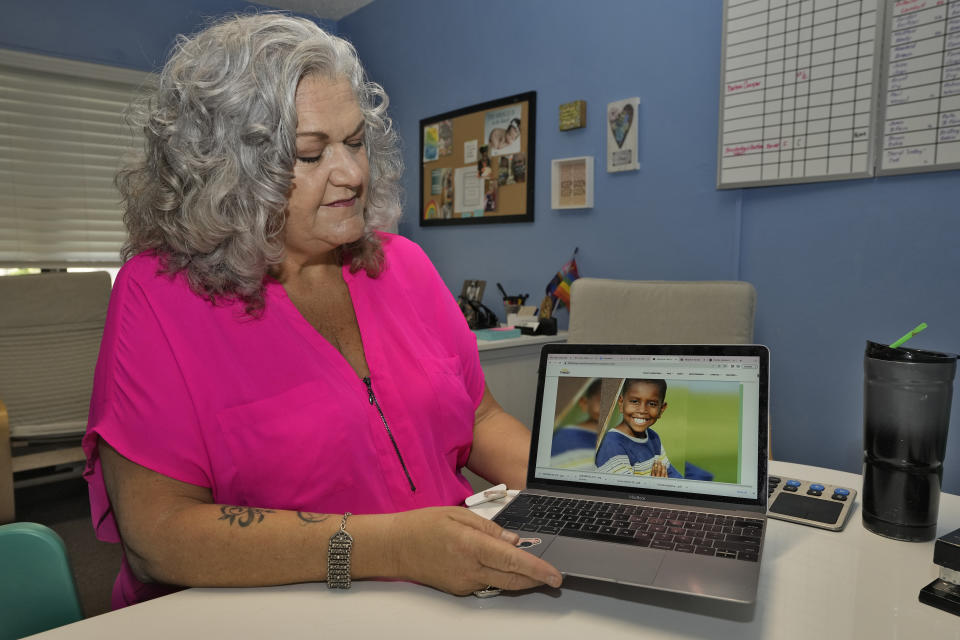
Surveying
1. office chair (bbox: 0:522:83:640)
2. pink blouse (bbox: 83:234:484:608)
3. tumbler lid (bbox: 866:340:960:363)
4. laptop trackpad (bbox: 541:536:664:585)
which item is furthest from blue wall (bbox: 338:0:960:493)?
office chair (bbox: 0:522:83:640)

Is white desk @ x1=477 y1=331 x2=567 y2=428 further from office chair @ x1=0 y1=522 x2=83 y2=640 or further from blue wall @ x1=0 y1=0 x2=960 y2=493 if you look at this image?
office chair @ x1=0 y1=522 x2=83 y2=640

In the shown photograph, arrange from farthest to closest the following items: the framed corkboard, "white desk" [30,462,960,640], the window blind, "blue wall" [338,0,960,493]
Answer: the window blind → the framed corkboard → "blue wall" [338,0,960,493] → "white desk" [30,462,960,640]

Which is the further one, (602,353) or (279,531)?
(602,353)

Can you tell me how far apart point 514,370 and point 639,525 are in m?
1.84

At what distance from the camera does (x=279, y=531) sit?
779 millimetres

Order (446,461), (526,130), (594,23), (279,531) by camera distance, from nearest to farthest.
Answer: (279,531)
(446,461)
(594,23)
(526,130)

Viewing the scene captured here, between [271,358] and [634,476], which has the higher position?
[271,358]

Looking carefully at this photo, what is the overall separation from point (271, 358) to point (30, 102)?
3321 millimetres

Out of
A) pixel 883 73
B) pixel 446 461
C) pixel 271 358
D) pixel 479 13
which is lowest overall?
pixel 446 461

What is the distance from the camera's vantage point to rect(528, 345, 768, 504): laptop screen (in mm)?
822

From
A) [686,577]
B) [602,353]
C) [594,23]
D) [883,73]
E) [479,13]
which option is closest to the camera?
[686,577]

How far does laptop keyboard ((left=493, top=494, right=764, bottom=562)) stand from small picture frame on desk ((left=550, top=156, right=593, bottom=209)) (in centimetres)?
203

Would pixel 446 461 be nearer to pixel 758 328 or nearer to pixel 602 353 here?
pixel 602 353

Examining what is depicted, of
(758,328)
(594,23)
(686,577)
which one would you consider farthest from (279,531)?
(594,23)
